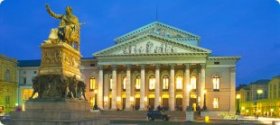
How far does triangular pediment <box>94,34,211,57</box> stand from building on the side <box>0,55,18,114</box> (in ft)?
60.3

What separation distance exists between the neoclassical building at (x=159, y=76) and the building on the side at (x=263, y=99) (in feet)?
19.9

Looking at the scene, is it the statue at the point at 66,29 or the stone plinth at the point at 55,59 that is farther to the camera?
the statue at the point at 66,29

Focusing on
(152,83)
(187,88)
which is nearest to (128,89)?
(152,83)

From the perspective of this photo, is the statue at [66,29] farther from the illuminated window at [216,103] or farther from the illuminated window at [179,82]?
the illuminated window at [216,103]

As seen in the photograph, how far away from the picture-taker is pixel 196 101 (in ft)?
244

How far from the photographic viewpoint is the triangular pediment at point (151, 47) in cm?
7175

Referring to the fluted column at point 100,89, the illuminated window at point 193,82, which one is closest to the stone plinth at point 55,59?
the fluted column at point 100,89

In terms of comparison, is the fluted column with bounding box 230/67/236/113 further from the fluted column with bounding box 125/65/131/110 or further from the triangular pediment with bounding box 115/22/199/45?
the fluted column with bounding box 125/65/131/110

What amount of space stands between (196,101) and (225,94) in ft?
20.1

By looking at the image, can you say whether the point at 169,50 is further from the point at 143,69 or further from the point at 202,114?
the point at 202,114

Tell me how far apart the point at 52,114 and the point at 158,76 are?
5731 centimetres

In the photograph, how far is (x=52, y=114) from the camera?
16500mm

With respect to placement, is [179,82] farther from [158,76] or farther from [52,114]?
[52,114]

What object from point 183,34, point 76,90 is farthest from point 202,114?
point 76,90
